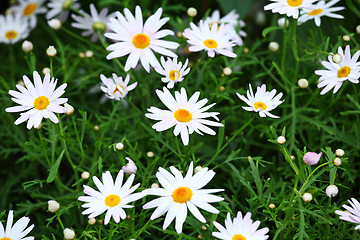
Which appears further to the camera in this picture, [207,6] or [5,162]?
[207,6]

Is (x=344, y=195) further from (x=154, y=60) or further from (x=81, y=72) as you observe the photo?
(x=81, y=72)

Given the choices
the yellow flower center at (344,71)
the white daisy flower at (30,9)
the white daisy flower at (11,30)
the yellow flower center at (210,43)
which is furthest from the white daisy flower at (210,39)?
the white daisy flower at (30,9)

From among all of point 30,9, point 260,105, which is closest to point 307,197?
point 260,105

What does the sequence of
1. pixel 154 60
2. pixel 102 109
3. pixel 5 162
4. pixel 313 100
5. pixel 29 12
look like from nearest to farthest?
pixel 154 60, pixel 313 100, pixel 5 162, pixel 102 109, pixel 29 12

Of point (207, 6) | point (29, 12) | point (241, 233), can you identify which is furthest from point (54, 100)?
point (207, 6)

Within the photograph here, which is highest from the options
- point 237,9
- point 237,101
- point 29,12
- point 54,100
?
point 237,9

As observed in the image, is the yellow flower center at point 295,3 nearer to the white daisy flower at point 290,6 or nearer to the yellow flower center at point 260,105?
the white daisy flower at point 290,6

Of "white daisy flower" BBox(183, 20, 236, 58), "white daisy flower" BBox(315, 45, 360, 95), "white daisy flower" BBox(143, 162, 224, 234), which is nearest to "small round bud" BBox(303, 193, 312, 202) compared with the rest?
"white daisy flower" BBox(143, 162, 224, 234)

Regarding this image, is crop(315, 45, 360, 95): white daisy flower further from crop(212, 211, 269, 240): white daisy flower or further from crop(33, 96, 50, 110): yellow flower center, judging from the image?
crop(33, 96, 50, 110): yellow flower center
